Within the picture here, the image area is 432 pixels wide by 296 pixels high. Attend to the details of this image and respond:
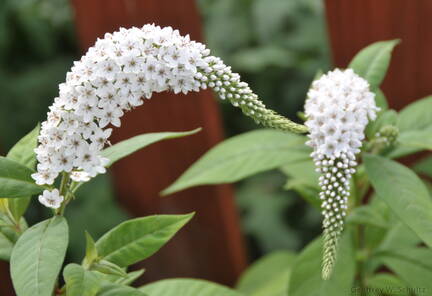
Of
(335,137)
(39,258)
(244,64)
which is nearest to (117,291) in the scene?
(39,258)

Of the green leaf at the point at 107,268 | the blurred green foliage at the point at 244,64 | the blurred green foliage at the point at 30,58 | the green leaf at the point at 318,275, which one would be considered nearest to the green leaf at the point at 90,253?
the green leaf at the point at 107,268

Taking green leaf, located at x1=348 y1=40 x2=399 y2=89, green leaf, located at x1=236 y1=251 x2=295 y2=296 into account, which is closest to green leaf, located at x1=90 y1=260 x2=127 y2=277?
green leaf, located at x1=348 y1=40 x2=399 y2=89

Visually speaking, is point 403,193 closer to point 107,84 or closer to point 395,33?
point 107,84

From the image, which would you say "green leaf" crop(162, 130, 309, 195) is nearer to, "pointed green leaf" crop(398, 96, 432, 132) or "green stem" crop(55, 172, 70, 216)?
"pointed green leaf" crop(398, 96, 432, 132)

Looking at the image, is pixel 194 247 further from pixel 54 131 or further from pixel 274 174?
pixel 54 131

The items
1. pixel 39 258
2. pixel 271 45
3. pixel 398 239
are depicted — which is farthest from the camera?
pixel 271 45

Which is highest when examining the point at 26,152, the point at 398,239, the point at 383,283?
the point at 26,152

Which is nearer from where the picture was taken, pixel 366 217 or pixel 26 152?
pixel 26 152
